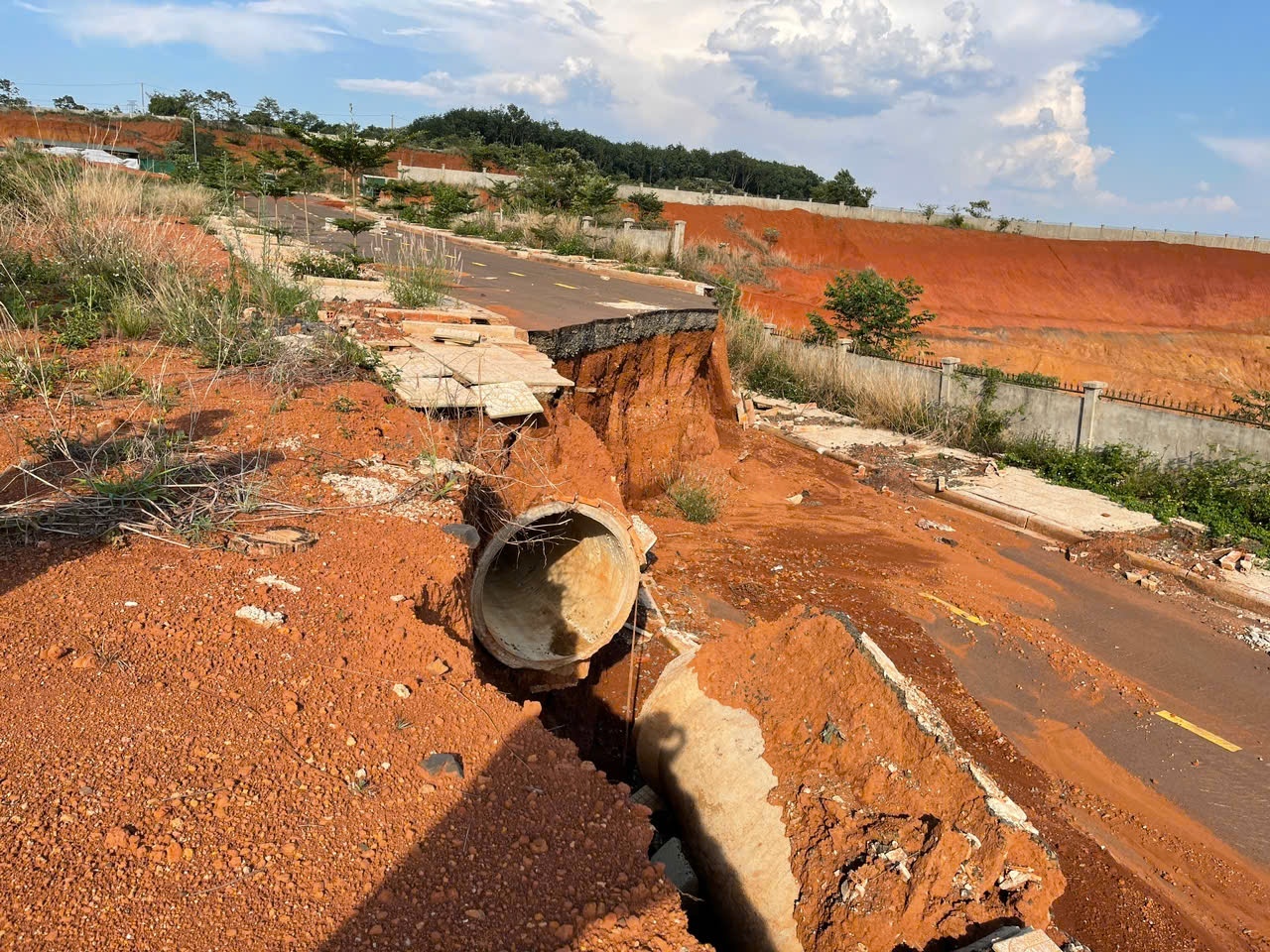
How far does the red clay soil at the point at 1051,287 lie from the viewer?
1243 inches

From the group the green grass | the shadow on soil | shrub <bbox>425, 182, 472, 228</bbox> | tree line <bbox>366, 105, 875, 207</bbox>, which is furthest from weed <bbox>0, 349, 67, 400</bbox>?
tree line <bbox>366, 105, 875, 207</bbox>

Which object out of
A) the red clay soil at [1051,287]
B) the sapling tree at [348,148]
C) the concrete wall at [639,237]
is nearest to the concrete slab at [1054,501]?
the concrete wall at [639,237]

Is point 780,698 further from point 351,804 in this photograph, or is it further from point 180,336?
point 180,336

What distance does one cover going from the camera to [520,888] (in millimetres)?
2447

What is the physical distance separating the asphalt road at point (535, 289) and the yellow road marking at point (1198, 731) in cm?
653

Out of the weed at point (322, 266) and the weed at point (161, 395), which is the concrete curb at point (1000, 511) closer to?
the weed at point (322, 266)

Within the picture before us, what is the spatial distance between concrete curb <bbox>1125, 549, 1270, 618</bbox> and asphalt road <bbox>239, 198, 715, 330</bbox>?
641 cm

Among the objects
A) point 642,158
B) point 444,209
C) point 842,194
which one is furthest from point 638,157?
point 444,209

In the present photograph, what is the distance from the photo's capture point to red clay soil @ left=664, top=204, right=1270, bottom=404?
31578mm

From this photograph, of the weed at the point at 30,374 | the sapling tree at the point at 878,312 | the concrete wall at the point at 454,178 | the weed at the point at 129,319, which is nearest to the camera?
the weed at the point at 30,374

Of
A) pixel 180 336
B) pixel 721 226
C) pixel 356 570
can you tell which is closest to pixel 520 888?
pixel 356 570

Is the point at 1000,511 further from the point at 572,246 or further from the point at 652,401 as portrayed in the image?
the point at 572,246

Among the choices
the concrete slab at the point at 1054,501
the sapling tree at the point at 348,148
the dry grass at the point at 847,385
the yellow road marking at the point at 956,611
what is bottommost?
the yellow road marking at the point at 956,611

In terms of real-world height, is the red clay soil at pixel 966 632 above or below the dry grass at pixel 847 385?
below
